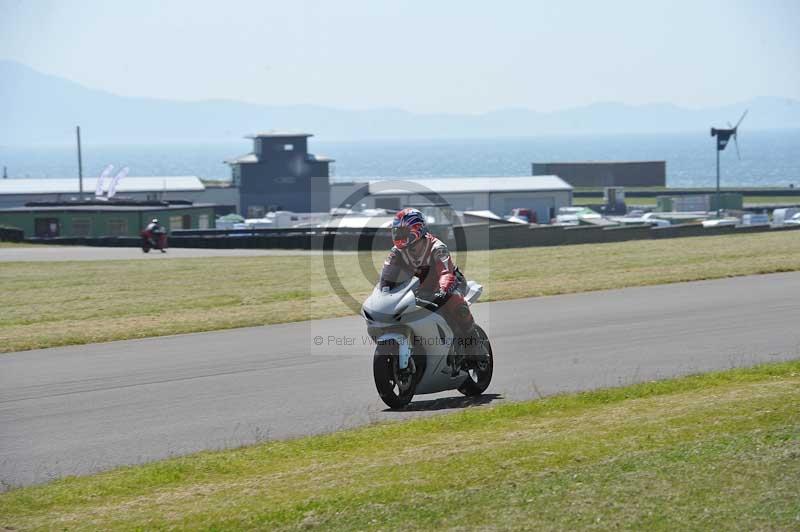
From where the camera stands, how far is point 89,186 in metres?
93.6

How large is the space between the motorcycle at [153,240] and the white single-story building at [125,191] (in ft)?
146

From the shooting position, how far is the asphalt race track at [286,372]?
9820 mm

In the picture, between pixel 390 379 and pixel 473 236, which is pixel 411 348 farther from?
pixel 473 236

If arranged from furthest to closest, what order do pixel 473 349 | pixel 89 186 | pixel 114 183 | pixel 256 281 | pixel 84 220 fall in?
1. pixel 89 186
2. pixel 114 183
3. pixel 84 220
4. pixel 256 281
5. pixel 473 349

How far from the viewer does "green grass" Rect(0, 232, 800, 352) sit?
1878cm

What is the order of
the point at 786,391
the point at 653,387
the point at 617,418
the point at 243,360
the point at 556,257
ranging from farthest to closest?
the point at 556,257
the point at 243,360
the point at 653,387
the point at 786,391
the point at 617,418

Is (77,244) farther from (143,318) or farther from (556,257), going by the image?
(143,318)

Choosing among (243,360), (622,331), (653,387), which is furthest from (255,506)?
(622,331)

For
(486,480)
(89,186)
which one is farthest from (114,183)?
(486,480)

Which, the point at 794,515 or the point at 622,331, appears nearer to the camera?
the point at 794,515

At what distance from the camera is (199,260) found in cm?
3584

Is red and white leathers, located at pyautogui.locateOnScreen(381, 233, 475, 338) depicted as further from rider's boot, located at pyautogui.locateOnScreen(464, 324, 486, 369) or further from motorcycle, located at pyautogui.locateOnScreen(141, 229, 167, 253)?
motorcycle, located at pyautogui.locateOnScreen(141, 229, 167, 253)

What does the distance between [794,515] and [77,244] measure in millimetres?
43638

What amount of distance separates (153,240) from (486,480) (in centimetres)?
3568
